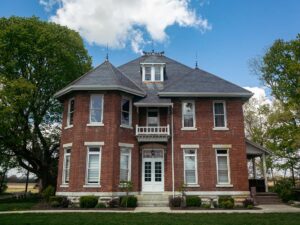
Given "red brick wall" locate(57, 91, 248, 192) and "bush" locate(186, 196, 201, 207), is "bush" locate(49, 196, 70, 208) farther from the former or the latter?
"bush" locate(186, 196, 201, 207)

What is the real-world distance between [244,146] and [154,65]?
9.45 m

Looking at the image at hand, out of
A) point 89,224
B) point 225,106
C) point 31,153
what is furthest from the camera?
point 31,153

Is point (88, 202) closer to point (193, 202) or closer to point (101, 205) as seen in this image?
point (101, 205)

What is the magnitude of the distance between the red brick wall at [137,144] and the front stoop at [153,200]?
2.52 feet

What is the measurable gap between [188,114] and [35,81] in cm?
1423

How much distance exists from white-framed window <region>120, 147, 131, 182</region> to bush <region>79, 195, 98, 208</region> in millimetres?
2425

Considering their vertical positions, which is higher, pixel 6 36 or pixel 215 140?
pixel 6 36

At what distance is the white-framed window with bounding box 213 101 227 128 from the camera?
20.8 metres

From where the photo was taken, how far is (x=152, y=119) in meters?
21.2

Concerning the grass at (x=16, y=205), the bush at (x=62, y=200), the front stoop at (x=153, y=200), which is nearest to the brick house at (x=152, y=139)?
the front stoop at (x=153, y=200)

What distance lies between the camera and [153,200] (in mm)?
18688

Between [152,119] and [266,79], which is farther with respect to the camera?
[266,79]

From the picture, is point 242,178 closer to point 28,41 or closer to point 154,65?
→ point 154,65

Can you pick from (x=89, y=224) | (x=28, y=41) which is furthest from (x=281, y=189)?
(x=28, y=41)
